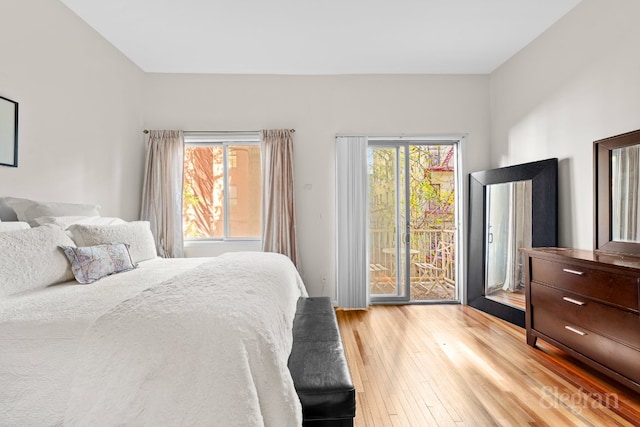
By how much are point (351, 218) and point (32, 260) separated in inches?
114

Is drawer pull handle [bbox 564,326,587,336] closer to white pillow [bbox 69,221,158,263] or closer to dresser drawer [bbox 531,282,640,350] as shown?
dresser drawer [bbox 531,282,640,350]

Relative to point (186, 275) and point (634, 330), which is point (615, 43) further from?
point (186, 275)

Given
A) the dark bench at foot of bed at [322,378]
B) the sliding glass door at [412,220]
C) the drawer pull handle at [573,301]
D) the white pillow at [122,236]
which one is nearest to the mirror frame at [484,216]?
the sliding glass door at [412,220]

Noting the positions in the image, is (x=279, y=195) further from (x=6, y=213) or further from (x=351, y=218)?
(x=6, y=213)

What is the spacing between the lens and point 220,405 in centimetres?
102

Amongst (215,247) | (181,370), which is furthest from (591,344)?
(215,247)

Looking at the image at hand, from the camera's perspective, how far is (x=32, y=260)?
A: 5.56 feet

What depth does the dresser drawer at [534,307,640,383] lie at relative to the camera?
74.6 inches

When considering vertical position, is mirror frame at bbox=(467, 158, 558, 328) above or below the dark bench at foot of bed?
above

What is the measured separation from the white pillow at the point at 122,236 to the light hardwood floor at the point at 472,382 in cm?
187

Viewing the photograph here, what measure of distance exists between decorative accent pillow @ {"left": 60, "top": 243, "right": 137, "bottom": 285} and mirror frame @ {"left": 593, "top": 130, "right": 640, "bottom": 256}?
3.49m

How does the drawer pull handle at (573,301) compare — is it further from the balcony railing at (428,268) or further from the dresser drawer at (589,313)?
the balcony railing at (428,268)

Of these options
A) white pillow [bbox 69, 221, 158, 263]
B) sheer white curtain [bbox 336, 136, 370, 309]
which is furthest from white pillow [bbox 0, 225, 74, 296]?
sheer white curtain [bbox 336, 136, 370, 309]

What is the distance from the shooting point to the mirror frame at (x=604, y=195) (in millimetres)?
2334
